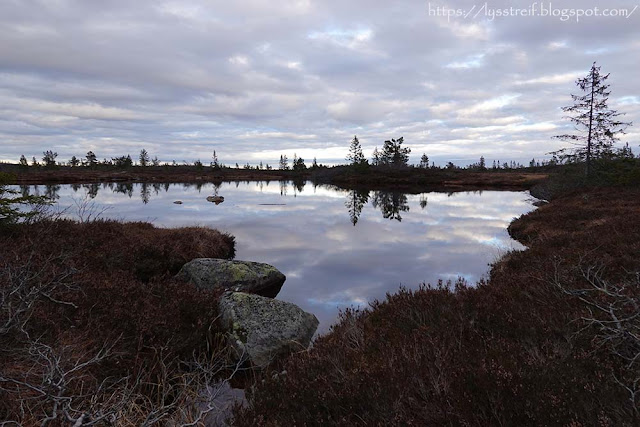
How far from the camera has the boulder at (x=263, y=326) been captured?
7.05 metres

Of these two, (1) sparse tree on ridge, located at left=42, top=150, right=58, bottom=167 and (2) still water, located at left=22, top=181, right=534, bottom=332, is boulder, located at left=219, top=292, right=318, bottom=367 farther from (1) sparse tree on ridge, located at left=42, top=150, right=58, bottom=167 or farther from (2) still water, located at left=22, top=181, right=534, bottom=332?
(1) sparse tree on ridge, located at left=42, top=150, right=58, bottom=167

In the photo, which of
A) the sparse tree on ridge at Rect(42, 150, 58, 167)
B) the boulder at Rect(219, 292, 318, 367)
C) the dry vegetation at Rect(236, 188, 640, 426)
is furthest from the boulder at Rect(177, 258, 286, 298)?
the sparse tree on ridge at Rect(42, 150, 58, 167)

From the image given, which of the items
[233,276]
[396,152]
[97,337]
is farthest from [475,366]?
[396,152]

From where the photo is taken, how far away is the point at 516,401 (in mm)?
3188

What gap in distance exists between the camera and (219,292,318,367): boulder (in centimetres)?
705

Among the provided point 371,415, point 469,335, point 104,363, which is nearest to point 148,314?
point 104,363

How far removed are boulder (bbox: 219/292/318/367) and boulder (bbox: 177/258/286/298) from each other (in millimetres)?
2489

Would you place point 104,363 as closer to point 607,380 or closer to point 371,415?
point 371,415

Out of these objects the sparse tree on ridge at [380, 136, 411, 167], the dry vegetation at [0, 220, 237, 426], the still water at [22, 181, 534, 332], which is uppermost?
the sparse tree on ridge at [380, 136, 411, 167]

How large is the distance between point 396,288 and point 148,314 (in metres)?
7.65

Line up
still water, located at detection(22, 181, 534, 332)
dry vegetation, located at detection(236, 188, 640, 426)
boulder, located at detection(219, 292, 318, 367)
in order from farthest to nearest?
1. still water, located at detection(22, 181, 534, 332)
2. boulder, located at detection(219, 292, 318, 367)
3. dry vegetation, located at detection(236, 188, 640, 426)

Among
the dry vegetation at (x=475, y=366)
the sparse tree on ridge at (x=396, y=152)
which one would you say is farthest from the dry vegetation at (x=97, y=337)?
the sparse tree on ridge at (x=396, y=152)

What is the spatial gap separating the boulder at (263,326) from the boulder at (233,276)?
2489 mm

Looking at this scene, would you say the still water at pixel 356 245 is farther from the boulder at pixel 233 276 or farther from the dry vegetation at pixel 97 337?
the dry vegetation at pixel 97 337
